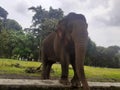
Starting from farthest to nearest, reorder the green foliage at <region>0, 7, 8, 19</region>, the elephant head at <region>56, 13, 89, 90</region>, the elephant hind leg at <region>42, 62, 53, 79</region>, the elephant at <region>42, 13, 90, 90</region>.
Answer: the green foliage at <region>0, 7, 8, 19</region> → the elephant hind leg at <region>42, 62, 53, 79</region> → the elephant at <region>42, 13, 90, 90</region> → the elephant head at <region>56, 13, 89, 90</region>

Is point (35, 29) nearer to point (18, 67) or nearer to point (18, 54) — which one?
point (18, 54)

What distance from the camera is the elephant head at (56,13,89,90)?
599 cm

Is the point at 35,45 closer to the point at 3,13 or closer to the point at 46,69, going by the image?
the point at 3,13

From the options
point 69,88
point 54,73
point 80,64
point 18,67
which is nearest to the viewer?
point 80,64

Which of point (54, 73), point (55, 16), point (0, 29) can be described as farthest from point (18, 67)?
point (55, 16)

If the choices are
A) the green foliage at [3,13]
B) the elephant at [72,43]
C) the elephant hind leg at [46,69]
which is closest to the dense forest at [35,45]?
the green foliage at [3,13]

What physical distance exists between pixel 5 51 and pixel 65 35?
38681mm

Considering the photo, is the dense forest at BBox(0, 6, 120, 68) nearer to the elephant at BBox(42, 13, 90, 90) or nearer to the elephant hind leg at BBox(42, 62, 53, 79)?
the elephant hind leg at BBox(42, 62, 53, 79)

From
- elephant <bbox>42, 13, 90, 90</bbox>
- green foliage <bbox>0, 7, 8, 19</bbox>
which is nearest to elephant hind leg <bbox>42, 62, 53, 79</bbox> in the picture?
elephant <bbox>42, 13, 90, 90</bbox>

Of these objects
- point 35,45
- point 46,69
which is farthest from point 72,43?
point 35,45

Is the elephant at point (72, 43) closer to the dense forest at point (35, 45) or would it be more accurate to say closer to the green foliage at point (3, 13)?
the dense forest at point (35, 45)

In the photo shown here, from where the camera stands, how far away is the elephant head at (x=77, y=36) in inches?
236

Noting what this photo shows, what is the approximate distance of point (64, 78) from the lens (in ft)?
23.0

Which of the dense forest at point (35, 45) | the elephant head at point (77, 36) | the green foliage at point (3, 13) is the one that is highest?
the green foliage at point (3, 13)
